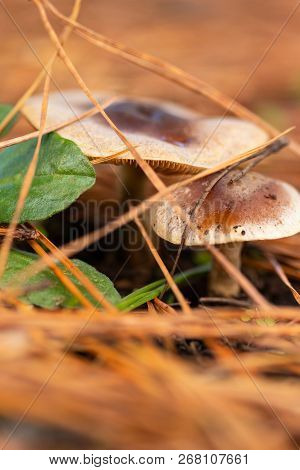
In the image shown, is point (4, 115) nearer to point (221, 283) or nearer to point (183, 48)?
point (221, 283)

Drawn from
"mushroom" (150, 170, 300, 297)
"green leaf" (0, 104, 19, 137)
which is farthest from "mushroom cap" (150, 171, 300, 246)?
"green leaf" (0, 104, 19, 137)

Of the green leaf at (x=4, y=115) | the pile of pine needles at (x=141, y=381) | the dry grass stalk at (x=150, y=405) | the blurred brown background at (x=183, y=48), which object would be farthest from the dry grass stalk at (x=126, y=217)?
the blurred brown background at (x=183, y=48)

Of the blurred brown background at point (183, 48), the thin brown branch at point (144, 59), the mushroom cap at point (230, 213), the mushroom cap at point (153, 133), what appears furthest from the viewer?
the blurred brown background at point (183, 48)

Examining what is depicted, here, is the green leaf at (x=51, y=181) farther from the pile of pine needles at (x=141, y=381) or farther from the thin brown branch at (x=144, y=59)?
the thin brown branch at (x=144, y=59)

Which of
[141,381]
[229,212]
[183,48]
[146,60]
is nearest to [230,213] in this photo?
[229,212]

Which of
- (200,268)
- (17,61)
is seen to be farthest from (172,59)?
(200,268)

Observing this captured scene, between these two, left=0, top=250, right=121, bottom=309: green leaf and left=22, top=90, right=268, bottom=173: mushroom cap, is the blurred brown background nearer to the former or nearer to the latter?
left=22, top=90, right=268, bottom=173: mushroom cap
